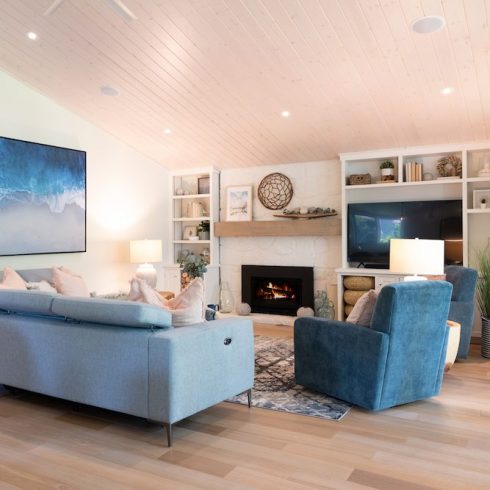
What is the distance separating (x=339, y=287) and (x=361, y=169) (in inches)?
63.5

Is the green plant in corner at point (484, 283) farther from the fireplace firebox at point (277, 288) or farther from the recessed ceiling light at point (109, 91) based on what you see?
the recessed ceiling light at point (109, 91)

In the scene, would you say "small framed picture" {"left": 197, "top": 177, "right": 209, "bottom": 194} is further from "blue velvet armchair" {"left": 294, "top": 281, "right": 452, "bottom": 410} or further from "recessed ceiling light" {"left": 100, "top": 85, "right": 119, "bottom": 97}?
"blue velvet armchair" {"left": 294, "top": 281, "right": 452, "bottom": 410}

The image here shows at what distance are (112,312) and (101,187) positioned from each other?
389cm

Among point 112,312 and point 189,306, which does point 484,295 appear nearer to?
point 189,306

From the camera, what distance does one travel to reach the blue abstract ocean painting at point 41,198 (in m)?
5.20

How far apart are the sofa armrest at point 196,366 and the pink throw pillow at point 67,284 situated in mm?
2102

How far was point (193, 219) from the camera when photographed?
294 inches

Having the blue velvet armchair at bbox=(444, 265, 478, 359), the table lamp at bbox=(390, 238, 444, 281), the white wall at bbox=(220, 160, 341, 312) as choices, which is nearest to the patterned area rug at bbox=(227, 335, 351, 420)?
the table lamp at bbox=(390, 238, 444, 281)

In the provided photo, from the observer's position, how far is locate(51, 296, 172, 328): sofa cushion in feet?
9.09

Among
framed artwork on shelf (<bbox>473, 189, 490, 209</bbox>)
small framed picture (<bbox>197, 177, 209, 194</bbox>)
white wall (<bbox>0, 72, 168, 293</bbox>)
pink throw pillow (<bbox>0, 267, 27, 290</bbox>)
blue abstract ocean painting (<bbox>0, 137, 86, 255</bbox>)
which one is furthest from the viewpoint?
small framed picture (<bbox>197, 177, 209, 194</bbox>)

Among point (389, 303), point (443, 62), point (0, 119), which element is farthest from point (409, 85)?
point (0, 119)

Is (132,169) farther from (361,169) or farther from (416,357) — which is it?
(416,357)

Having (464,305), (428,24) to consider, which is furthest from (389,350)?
(428,24)

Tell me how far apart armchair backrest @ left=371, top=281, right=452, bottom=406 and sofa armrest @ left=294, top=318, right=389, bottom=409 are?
77 mm
